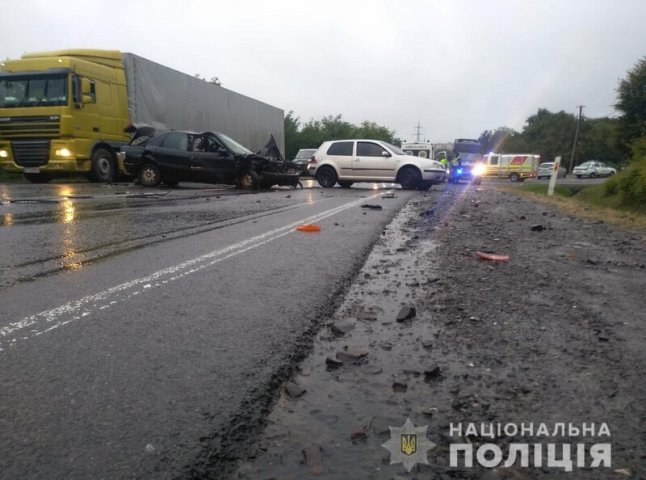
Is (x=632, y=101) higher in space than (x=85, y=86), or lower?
higher

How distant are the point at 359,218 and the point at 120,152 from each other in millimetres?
10939

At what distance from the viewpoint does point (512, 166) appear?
4022 centimetres

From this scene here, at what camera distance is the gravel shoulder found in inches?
56.4

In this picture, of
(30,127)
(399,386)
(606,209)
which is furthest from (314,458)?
(30,127)

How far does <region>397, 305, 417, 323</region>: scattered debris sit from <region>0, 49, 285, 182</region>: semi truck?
1370 cm

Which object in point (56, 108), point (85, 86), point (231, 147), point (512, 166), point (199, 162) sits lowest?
point (199, 162)

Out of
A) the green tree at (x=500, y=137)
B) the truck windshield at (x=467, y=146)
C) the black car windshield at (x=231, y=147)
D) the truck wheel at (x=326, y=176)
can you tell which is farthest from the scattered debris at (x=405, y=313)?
the green tree at (x=500, y=137)

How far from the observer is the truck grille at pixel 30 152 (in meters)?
13.7

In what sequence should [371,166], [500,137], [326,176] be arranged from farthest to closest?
[500,137]
[326,176]
[371,166]

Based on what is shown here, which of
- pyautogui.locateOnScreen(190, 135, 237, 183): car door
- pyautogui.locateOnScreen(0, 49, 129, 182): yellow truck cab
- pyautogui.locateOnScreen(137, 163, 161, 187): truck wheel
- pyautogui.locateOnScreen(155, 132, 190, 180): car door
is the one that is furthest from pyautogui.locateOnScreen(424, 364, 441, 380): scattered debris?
pyautogui.locateOnScreen(0, 49, 129, 182): yellow truck cab

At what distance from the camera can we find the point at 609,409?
167 cm

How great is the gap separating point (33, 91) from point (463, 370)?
15.3 metres

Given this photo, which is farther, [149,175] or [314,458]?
[149,175]

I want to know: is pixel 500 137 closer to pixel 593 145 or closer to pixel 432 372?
pixel 593 145
